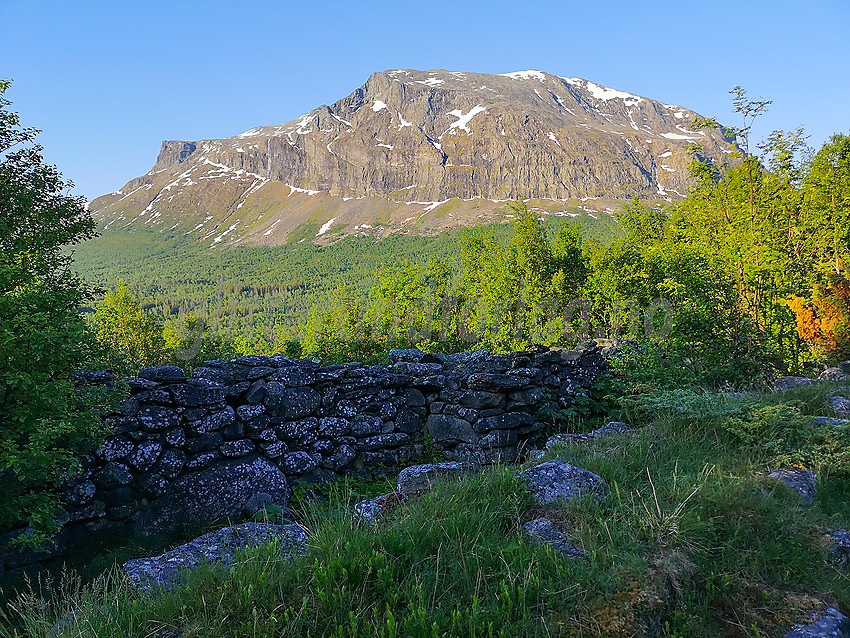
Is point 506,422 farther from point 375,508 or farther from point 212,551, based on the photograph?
point 212,551

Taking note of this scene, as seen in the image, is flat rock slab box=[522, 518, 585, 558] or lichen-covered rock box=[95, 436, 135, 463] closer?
flat rock slab box=[522, 518, 585, 558]

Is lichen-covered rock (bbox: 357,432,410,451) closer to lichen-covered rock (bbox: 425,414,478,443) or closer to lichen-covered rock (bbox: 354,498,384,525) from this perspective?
lichen-covered rock (bbox: 425,414,478,443)

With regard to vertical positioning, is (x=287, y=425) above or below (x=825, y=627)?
below

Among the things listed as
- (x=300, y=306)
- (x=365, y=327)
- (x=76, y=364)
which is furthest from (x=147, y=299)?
(x=76, y=364)

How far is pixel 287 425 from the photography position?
7.77m

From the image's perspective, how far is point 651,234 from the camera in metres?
18.1

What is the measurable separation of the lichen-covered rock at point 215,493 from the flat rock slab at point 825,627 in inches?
245

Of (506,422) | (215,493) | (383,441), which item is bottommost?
(215,493)

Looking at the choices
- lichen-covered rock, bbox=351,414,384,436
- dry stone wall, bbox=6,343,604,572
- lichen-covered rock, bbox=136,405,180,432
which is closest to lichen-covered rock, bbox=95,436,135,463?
dry stone wall, bbox=6,343,604,572

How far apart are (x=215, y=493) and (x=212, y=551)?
3.44 metres

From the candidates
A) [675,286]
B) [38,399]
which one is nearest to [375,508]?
[38,399]

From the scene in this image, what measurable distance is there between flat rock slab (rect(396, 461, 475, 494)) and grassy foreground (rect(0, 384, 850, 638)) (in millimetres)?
491

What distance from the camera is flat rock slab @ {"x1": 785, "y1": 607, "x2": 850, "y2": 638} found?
2709mm

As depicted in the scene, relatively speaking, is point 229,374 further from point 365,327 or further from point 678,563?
point 365,327
